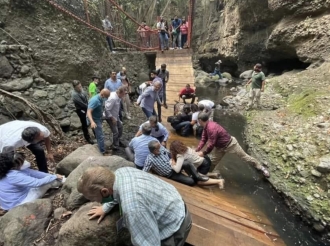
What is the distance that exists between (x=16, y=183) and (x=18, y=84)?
3774mm

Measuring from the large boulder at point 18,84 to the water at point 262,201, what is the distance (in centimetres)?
539

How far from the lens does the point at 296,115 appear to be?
7148mm

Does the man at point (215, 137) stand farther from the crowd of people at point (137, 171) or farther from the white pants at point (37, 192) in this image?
the white pants at point (37, 192)

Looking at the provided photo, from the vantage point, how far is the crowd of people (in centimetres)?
166

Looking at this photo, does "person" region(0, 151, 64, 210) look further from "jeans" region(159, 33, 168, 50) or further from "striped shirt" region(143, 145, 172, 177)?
"jeans" region(159, 33, 168, 50)

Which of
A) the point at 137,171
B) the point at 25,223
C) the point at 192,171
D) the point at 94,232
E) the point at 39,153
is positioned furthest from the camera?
the point at 192,171

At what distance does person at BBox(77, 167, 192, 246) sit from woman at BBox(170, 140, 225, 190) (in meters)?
2.42

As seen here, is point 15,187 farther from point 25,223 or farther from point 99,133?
point 99,133

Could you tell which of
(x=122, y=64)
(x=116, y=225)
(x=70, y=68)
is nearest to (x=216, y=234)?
(x=116, y=225)

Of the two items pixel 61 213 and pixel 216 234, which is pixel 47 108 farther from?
pixel 216 234

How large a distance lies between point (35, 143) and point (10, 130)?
409mm

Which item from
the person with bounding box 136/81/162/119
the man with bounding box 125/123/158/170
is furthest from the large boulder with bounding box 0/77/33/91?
the man with bounding box 125/123/158/170

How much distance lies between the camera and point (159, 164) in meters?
4.18

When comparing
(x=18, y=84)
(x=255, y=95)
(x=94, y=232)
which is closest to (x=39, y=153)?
(x=94, y=232)
